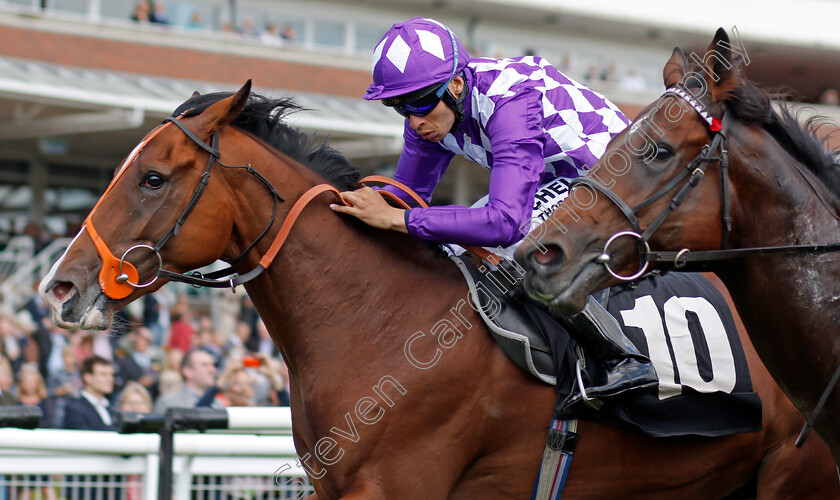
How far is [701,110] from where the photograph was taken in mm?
2633

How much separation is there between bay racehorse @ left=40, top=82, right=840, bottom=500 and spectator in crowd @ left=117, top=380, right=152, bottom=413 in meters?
3.19

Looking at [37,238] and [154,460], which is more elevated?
[154,460]

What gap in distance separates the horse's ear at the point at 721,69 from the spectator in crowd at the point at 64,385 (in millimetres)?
4518

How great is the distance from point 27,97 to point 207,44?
4471mm

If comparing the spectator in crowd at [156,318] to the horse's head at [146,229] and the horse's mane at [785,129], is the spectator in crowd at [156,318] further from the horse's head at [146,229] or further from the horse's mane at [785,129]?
the horse's mane at [785,129]

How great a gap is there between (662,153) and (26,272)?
9.44m

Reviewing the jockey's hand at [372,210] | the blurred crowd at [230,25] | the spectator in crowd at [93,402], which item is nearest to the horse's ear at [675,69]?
the jockey's hand at [372,210]

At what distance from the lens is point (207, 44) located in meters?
14.8

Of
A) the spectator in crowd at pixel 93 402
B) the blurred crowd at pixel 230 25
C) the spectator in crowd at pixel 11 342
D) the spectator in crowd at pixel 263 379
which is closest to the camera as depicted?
the spectator in crowd at pixel 93 402

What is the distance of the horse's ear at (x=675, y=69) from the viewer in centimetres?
280

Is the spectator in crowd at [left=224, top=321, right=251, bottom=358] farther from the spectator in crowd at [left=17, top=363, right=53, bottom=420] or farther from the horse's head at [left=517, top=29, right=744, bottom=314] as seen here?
the horse's head at [left=517, top=29, right=744, bottom=314]

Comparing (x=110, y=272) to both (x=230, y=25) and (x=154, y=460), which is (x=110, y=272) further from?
(x=230, y=25)

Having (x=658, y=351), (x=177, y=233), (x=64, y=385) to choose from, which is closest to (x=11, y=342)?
(x=64, y=385)

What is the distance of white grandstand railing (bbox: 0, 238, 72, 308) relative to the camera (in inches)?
389
